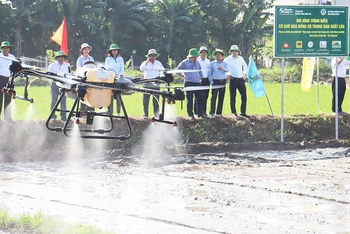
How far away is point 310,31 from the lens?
20.3m

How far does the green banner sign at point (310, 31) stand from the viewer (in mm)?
20078

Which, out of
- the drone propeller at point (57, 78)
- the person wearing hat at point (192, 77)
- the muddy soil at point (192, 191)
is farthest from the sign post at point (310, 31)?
the drone propeller at point (57, 78)

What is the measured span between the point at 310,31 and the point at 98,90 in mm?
8293

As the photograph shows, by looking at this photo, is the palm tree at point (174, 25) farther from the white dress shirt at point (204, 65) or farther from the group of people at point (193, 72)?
the white dress shirt at point (204, 65)

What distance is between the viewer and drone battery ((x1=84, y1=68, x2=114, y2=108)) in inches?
530

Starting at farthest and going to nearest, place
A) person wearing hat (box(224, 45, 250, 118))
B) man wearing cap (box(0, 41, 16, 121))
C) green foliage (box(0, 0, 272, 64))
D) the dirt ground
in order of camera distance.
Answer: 1. green foliage (box(0, 0, 272, 64))
2. person wearing hat (box(224, 45, 250, 118))
3. man wearing cap (box(0, 41, 16, 121))
4. the dirt ground

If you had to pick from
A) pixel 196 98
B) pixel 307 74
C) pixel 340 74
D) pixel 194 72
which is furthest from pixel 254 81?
pixel 307 74

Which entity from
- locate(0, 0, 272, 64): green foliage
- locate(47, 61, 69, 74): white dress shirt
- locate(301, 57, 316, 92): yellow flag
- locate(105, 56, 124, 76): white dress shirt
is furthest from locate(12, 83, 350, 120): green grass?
locate(0, 0, 272, 64): green foliage

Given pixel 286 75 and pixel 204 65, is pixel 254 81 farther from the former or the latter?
pixel 286 75

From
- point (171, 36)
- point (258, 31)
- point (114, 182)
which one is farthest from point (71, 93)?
point (258, 31)

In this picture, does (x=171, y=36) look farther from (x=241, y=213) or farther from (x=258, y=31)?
(x=241, y=213)

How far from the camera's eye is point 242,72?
20625 mm

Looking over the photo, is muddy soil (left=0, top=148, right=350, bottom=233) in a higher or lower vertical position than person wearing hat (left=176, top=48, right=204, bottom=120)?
lower

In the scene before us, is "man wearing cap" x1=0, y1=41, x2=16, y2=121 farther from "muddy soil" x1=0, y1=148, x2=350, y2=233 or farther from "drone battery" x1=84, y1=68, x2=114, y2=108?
"drone battery" x1=84, y1=68, x2=114, y2=108
